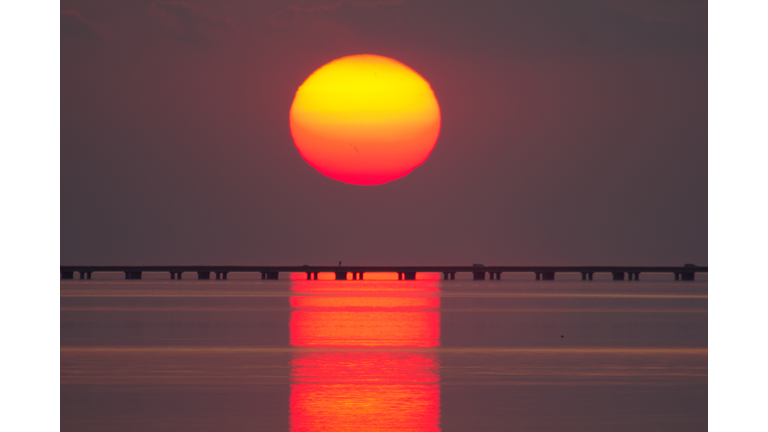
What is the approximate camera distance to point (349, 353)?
25.6 m

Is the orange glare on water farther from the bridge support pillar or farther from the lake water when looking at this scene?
the bridge support pillar

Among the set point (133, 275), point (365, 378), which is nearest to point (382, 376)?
point (365, 378)

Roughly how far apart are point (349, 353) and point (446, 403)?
8.49 metres

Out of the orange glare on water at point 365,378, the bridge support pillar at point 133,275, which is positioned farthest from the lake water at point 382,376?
the bridge support pillar at point 133,275

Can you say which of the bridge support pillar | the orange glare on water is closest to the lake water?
the orange glare on water

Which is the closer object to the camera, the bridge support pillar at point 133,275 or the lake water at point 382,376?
the lake water at point 382,376

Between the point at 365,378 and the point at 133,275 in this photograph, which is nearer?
the point at 365,378

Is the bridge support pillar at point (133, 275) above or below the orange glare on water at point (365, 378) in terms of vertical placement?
below

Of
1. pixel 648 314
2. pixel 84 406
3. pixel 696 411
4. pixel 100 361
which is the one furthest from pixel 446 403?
pixel 648 314

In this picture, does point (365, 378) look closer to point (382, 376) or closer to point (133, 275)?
point (382, 376)

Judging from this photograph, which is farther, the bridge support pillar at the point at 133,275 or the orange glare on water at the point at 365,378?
the bridge support pillar at the point at 133,275

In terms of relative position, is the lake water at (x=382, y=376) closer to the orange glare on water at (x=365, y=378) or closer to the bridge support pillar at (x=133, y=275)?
the orange glare on water at (x=365, y=378)

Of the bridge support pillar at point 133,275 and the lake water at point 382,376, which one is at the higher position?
the lake water at point 382,376
